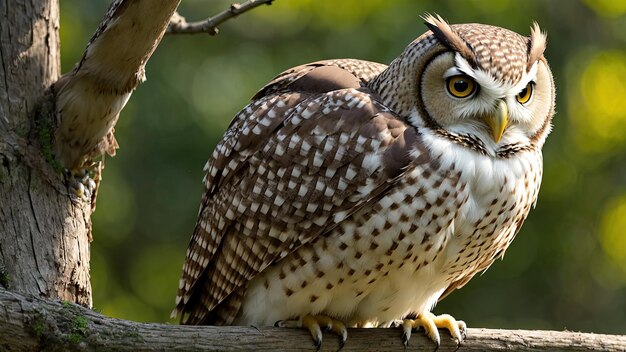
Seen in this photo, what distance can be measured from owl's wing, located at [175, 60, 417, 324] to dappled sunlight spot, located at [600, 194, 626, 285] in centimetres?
703

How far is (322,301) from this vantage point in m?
4.49

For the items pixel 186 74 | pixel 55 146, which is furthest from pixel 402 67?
pixel 186 74

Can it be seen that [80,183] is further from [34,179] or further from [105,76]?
[105,76]

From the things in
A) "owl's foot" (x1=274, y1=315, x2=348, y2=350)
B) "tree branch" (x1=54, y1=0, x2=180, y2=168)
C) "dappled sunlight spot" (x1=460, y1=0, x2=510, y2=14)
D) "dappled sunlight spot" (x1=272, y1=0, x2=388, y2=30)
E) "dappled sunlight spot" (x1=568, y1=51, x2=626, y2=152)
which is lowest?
A: "owl's foot" (x1=274, y1=315, x2=348, y2=350)

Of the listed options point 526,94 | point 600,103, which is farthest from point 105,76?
point 600,103

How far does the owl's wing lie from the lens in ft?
14.2

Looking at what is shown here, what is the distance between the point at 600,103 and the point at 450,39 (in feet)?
24.3

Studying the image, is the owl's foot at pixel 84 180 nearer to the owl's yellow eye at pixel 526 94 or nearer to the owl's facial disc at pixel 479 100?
the owl's facial disc at pixel 479 100

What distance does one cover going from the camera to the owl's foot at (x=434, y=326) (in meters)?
4.56

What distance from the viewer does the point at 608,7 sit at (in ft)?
37.1

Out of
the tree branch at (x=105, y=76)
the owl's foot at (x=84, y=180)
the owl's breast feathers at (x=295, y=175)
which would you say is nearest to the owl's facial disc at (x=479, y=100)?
the owl's breast feathers at (x=295, y=175)

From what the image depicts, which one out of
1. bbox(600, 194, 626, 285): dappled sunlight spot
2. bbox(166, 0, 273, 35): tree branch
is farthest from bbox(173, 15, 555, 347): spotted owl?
bbox(600, 194, 626, 285): dappled sunlight spot

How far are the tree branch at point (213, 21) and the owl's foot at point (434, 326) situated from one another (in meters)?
1.59

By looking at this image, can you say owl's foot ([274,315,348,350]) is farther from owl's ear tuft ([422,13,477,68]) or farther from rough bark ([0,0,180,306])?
owl's ear tuft ([422,13,477,68])
